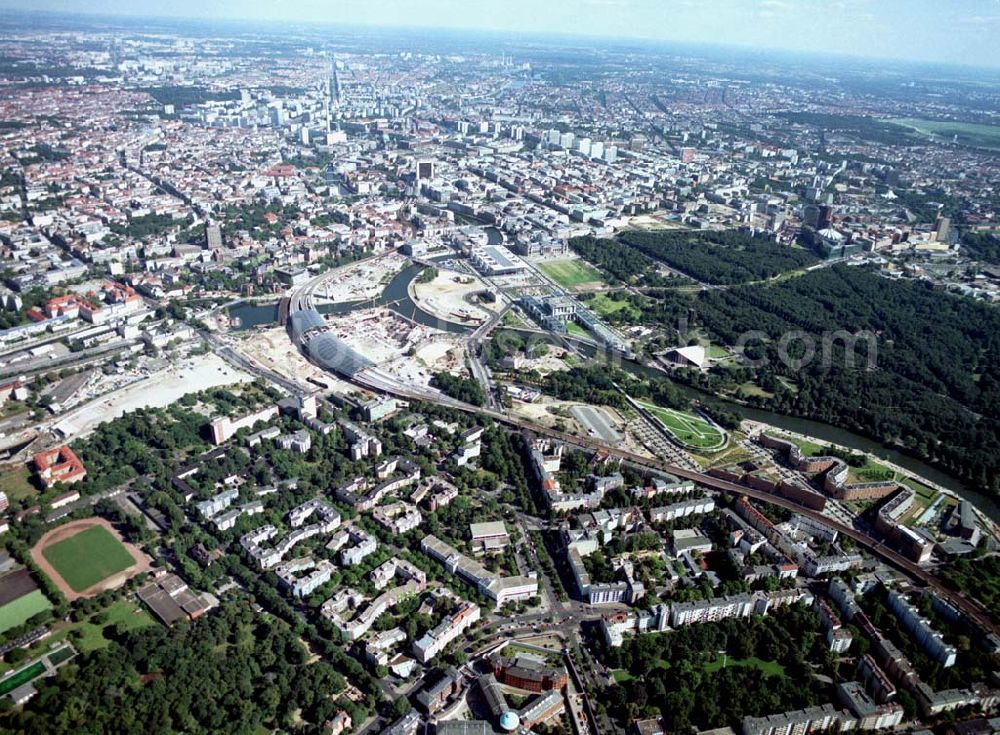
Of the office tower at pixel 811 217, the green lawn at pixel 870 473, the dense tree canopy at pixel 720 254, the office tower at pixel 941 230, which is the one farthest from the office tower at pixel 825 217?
the green lawn at pixel 870 473

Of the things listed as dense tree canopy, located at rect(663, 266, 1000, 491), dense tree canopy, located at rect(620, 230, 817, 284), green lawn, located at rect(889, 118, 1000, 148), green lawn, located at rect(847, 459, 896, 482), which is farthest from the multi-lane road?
green lawn, located at rect(889, 118, 1000, 148)

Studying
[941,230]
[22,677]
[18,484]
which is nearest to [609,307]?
[18,484]

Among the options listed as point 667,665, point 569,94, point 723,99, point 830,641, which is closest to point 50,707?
point 667,665

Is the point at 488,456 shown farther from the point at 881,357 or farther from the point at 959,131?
the point at 959,131

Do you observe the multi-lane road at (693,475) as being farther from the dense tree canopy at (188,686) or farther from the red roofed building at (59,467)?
the dense tree canopy at (188,686)

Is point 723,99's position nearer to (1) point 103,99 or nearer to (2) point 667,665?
(1) point 103,99
